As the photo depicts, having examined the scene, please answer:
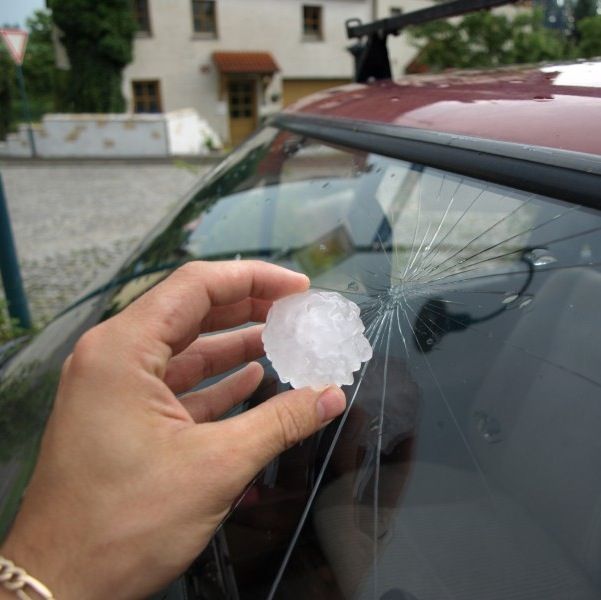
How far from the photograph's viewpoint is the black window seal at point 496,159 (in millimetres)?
902

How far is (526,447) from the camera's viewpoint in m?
1.05

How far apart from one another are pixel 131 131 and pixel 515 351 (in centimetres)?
1844

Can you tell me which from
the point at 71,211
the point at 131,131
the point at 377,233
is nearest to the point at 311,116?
the point at 377,233

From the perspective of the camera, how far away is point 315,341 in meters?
0.98

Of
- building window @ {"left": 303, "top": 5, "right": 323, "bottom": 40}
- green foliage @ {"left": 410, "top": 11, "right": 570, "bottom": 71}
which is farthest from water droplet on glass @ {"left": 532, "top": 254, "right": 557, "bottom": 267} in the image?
building window @ {"left": 303, "top": 5, "right": 323, "bottom": 40}

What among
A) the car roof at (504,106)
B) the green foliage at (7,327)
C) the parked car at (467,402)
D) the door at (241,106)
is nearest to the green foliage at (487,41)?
the door at (241,106)

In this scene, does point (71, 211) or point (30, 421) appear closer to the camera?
point (30, 421)

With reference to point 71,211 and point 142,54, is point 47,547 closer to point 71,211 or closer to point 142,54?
point 71,211

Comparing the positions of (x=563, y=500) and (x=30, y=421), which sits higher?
(x=563, y=500)

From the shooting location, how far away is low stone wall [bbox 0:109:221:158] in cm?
1775

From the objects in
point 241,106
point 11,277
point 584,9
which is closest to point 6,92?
point 241,106

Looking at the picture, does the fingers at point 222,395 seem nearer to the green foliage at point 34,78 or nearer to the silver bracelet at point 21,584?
the silver bracelet at point 21,584

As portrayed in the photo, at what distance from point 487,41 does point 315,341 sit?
17.8 metres

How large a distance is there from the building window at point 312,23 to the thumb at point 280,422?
27048mm
